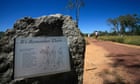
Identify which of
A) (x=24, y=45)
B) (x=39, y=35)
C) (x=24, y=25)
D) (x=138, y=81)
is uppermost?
(x=24, y=25)

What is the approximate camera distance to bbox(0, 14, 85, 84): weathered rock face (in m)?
2.89

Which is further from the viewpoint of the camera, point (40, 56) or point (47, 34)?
point (47, 34)

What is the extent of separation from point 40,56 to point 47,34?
576 millimetres

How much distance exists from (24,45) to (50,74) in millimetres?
835

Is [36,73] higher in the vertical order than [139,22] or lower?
lower

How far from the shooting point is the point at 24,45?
2.87m

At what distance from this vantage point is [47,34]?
3.33m

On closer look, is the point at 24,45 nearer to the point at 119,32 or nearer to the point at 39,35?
the point at 39,35

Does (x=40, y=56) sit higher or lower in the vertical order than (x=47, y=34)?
lower

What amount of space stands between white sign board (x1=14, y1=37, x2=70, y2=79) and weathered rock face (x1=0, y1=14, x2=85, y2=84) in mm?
141

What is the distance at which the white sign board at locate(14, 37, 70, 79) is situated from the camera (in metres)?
2.84

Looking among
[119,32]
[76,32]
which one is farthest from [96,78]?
[119,32]

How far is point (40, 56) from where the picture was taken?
3.01 m

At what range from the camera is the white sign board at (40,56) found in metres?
2.84
